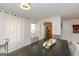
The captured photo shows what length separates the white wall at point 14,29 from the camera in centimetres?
259

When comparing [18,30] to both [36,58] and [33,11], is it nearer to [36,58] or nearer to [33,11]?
[33,11]

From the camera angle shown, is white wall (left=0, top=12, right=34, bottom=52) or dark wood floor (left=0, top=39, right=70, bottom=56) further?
white wall (left=0, top=12, right=34, bottom=52)

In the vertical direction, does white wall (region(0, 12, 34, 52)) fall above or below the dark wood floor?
above

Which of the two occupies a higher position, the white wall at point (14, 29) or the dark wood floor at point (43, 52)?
the white wall at point (14, 29)

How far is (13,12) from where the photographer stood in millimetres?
2658

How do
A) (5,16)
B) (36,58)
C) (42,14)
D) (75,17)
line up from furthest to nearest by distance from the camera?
(75,17) → (42,14) → (5,16) → (36,58)

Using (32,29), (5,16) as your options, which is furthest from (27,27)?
(5,16)

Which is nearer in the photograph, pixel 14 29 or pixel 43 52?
pixel 43 52

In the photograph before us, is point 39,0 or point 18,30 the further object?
point 18,30

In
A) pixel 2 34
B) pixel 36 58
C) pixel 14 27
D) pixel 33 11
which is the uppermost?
pixel 33 11

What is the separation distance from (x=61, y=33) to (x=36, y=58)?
3.62 metres

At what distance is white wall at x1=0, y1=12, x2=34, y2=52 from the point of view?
2592 mm

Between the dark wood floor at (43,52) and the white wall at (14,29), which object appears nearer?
the dark wood floor at (43,52)

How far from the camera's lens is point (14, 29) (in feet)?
9.12
